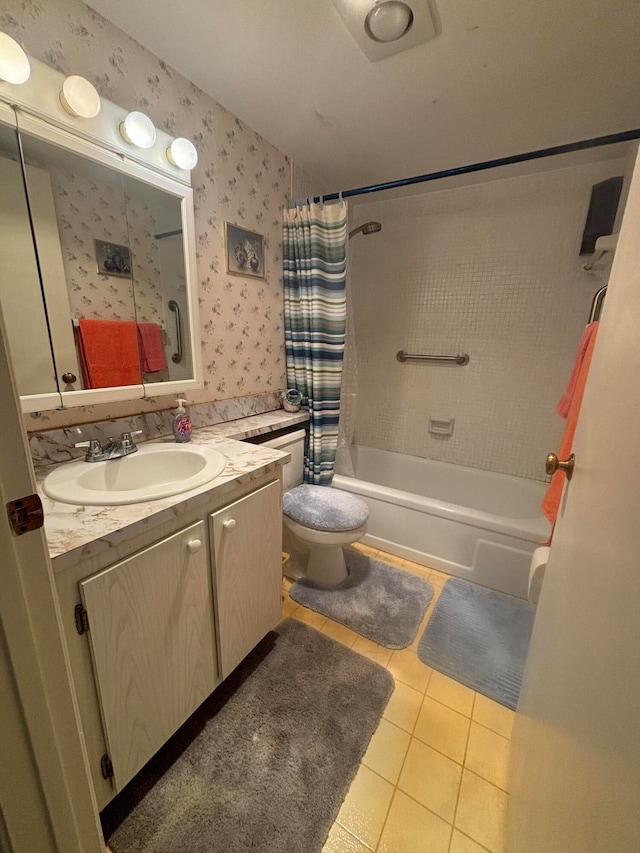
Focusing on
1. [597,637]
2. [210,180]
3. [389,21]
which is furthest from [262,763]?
[389,21]

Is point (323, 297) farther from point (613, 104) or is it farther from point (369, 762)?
point (369, 762)

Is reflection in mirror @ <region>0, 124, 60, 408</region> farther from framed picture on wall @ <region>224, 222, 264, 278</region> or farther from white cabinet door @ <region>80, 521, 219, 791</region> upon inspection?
framed picture on wall @ <region>224, 222, 264, 278</region>

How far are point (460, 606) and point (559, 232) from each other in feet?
7.02

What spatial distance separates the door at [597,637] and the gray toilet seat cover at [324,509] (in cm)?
88

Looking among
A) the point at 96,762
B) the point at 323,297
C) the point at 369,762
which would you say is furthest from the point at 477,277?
the point at 96,762

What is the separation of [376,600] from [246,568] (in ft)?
2.75

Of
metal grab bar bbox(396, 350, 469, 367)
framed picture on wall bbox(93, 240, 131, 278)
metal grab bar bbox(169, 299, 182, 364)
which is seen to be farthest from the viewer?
metal grab bar bbox(396, 350, 469, 367)

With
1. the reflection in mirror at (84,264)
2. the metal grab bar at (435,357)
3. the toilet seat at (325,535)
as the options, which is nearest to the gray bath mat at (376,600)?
the toilet seat at (325,535)

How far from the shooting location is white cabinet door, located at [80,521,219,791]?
73 cm

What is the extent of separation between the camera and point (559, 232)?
6.17 ft

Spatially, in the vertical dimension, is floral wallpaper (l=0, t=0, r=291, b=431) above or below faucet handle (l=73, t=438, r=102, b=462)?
above

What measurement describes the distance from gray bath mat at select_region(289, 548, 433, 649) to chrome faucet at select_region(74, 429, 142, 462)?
1076 mm

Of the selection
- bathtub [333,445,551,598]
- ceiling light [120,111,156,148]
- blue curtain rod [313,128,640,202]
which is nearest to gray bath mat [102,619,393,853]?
bathtub [333,445,551,598]

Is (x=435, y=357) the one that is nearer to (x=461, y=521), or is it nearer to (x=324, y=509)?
(x=461, y=521)
